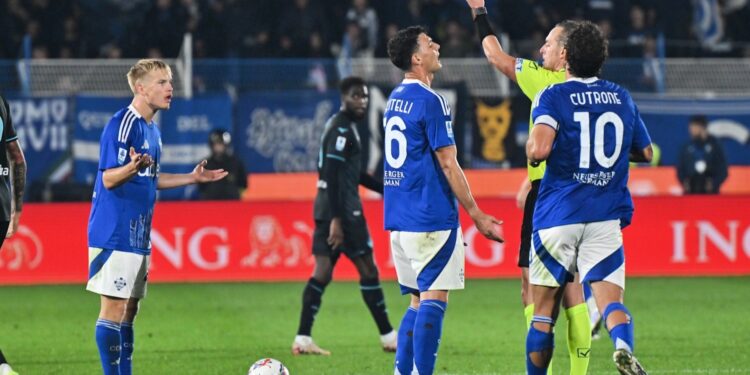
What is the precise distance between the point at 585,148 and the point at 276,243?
897 cm

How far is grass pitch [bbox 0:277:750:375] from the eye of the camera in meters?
9.16

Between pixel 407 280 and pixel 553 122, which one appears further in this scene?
pixel 407 280

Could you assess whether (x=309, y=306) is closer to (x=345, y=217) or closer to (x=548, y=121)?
(x=345, y=217)

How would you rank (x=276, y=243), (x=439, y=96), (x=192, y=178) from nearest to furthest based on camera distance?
(x=439, y=96)
(x=192, y=178)
(x=276, y=243)

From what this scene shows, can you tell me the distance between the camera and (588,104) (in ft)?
21.4

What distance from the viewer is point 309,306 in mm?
9930

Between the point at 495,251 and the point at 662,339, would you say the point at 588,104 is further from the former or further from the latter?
the point at 495,251

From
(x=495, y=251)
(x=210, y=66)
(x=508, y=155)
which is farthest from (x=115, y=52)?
(x=495, y=251)

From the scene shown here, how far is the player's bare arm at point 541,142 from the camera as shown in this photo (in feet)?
21.1

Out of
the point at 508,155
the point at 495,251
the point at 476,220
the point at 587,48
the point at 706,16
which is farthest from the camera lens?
the point at 706,16

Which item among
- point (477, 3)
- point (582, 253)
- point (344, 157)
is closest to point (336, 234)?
Answer: point (344, 157)

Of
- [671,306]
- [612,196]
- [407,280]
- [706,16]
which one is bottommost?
[671,306]

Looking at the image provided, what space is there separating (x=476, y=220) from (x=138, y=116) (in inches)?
81.4

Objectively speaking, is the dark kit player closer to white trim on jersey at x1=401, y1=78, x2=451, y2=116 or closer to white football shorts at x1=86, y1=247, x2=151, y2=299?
white trim on jersey at x1=401, y1=78, x2=451, y2=116
